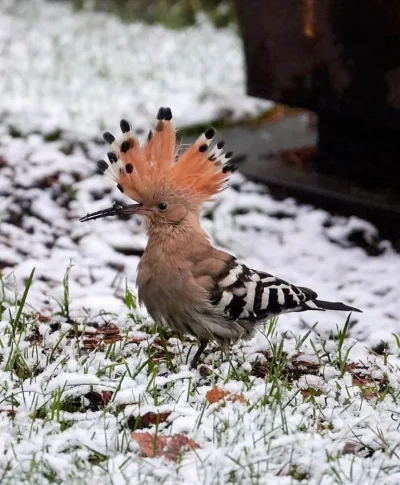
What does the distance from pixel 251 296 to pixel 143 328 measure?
0.57 m

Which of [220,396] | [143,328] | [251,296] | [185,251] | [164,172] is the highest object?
[164,172]

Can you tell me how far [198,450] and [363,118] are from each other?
9.26 ft

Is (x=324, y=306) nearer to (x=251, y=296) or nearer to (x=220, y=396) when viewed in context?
(x=251, y=296)

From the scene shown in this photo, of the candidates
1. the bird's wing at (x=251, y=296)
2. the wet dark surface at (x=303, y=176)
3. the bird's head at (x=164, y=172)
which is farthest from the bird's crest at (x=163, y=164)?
the wet dark surface at (x=303, y=176)

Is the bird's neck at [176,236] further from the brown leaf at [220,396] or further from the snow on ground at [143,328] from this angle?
the brown leaf at [220,396]

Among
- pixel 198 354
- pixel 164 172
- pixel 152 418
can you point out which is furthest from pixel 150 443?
pixel 164 172

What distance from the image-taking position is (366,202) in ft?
16.1

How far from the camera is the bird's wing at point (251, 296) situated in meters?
3.09

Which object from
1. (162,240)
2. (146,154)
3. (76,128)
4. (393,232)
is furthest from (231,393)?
(76,128)

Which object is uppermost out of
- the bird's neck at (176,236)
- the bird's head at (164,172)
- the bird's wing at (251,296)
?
the bird's head at (164,172)

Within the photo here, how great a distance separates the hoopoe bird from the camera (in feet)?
10.1

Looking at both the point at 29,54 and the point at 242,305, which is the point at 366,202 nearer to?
the point at 242,305

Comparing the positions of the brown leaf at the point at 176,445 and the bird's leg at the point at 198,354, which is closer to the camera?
the brown leaf at the point at 176,445

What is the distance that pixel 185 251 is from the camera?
3.14 metres
